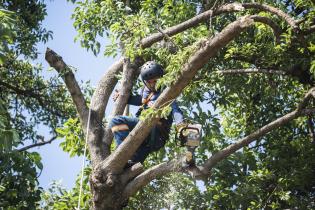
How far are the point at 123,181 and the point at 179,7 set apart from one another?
293 cm

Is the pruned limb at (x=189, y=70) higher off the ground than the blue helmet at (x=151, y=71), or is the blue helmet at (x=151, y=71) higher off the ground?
the blue helmet at (x=151, y=71)

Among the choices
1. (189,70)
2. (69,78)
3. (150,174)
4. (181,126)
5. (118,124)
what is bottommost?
(150,174)

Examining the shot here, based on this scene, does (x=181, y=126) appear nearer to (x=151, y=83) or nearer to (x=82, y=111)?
(x=151, y=83)

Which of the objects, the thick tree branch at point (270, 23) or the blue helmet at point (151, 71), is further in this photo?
the blue helmet at point (151, 71)

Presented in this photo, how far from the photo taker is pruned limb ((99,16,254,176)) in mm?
4496

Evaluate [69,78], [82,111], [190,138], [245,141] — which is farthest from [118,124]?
[245,141]

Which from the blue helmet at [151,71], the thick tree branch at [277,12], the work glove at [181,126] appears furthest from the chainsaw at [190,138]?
the thick tree branch at [277,12]

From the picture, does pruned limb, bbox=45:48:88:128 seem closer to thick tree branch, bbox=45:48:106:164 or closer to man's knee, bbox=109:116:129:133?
thick tree branch, bbox=45:48:106:164

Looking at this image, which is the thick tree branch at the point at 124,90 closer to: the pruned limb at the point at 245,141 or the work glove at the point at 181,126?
the work glove at the point at 181,126

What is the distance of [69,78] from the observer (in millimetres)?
6223

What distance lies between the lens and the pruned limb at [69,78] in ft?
20.3

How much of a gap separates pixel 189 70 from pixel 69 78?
2.09m

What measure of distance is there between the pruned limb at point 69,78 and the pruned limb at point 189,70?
1085 millimetres

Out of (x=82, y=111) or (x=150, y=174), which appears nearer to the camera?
(x=150, y=174)
